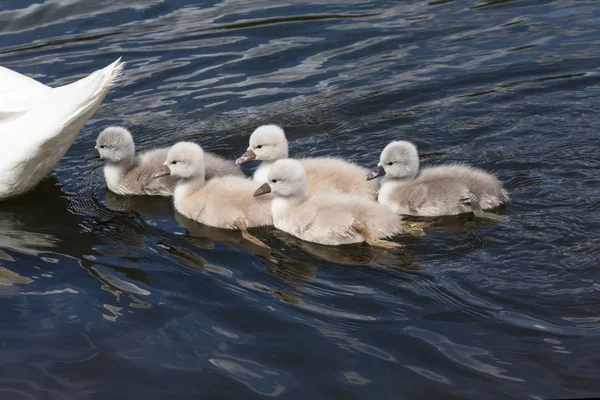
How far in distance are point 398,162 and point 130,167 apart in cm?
195

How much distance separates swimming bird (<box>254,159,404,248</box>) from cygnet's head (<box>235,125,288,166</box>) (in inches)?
24.3

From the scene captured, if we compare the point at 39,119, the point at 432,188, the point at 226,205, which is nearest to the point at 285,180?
the point at 226,205

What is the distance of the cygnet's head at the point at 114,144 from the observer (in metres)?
6.74

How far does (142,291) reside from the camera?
17.0 feet

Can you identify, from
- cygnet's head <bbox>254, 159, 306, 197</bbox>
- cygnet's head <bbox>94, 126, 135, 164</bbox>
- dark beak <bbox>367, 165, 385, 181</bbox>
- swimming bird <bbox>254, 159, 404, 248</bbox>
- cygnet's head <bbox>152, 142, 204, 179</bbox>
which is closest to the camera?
swimming bird <bbox>254, 159, 404, 248</bbox>

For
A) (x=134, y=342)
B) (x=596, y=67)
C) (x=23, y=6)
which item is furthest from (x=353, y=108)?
(x=23, y=6)

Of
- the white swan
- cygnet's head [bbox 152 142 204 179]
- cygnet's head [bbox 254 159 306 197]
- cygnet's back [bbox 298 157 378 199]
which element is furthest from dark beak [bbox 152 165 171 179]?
cygnet's back [bbox 298 157 378 199]

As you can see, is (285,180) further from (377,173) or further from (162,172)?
(162,172)

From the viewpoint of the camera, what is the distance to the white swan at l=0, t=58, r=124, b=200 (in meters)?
6.13

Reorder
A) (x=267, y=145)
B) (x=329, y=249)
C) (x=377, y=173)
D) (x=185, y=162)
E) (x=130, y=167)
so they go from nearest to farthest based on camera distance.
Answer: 1. (x=329, y=249)
2. (x=377, y=173)
3. (x=185, y=162)
4. (x=267, y=145)
5. (x=130, y=167)

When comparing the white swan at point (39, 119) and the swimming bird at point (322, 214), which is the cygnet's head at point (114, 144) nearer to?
the white swan at point (39, 119)

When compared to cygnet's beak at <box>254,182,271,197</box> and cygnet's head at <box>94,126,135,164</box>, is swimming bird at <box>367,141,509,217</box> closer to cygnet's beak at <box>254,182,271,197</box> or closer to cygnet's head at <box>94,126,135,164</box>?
cygnet's beak at <box>254,182,271,197</box>

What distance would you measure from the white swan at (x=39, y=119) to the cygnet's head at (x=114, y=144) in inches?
12.1

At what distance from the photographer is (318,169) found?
645 centimetres
